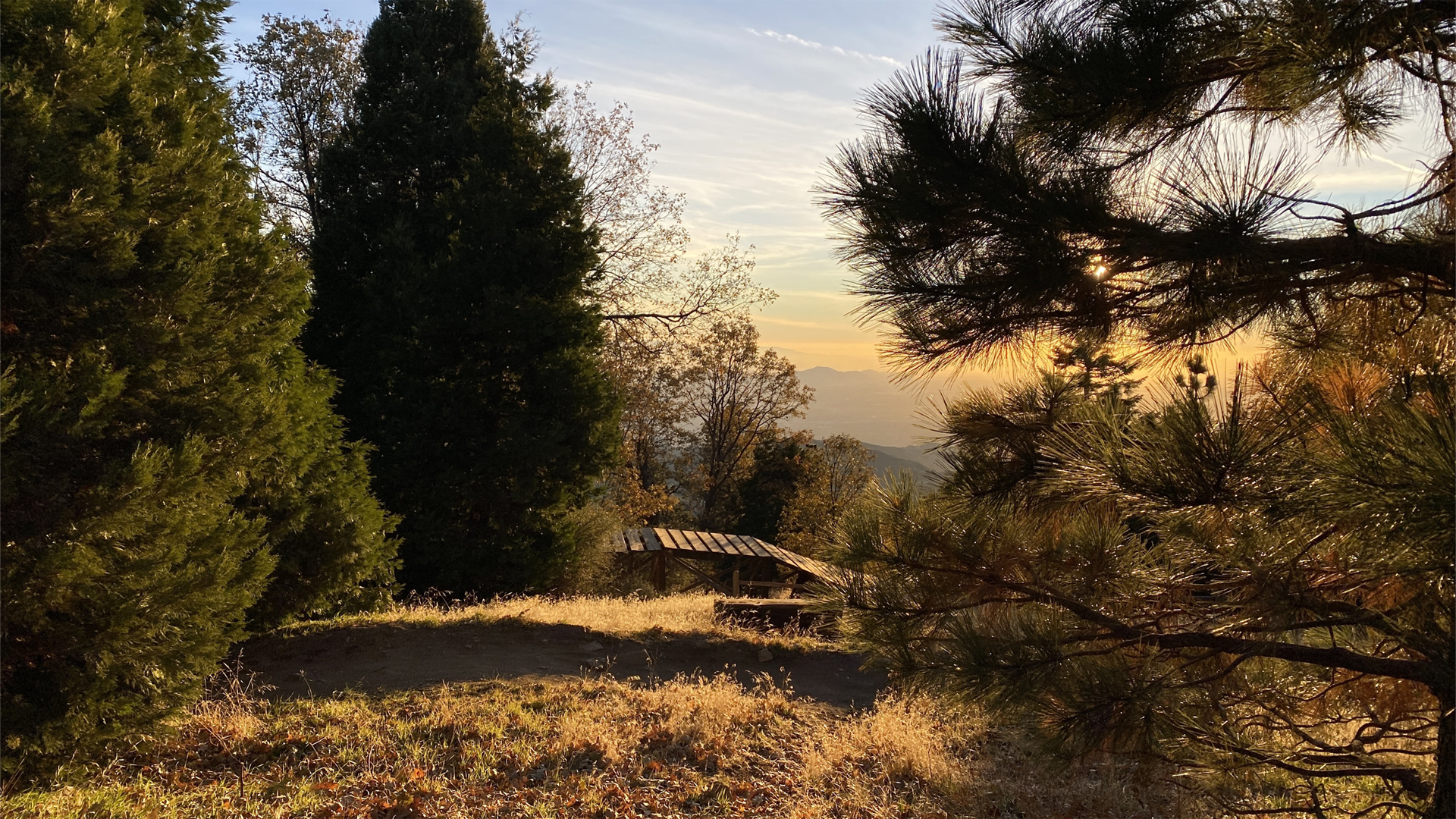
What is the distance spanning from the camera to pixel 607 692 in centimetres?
670

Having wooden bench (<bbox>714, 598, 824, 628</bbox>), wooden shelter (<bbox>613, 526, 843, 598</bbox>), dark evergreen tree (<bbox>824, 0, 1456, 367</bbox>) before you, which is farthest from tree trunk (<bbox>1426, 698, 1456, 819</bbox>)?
wooden shelter (<bbox>613, 526, 843, 598</bbox>)

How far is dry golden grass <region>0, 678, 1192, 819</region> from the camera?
4363mm

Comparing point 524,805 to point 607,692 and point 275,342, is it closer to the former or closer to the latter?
point 607,692

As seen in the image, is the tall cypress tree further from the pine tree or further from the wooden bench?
the pine tree

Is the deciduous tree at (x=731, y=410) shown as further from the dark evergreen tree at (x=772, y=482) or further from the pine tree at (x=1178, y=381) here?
the pine tree at (x=1178, y=381)

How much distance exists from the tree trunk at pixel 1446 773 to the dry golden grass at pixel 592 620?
6.32 m

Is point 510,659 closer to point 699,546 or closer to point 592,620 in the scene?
point 592,620

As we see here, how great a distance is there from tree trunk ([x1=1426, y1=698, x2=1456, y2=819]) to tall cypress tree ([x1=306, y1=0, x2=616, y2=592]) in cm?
1070

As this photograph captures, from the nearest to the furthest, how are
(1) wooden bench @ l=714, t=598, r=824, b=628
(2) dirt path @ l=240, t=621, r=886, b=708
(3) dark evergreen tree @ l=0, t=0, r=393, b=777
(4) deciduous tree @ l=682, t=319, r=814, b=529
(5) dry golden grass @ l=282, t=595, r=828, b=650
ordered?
1. (3) dark evergreen tree @ l=0, t=0, r=393, b=777
2. (2) dirt path @ l=240, t=621, r=886, b=708
3. (5) dry golden grass @ l=282, t=595, r=828, b=650
4. (1) wooden bench @ l=714, t=598, r=824, b=628
5. (4) deciduous tree @ l=682, t=319, r=814, b=529

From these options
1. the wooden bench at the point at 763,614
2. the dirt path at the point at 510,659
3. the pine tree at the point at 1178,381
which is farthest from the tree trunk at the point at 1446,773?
the wooden bench at the point at 763,614

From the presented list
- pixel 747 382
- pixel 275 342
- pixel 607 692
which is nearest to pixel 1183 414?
pixel 607 692

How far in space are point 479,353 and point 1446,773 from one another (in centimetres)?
1198

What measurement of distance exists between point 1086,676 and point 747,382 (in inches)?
1015

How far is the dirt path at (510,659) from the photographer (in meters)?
A: 7.20
